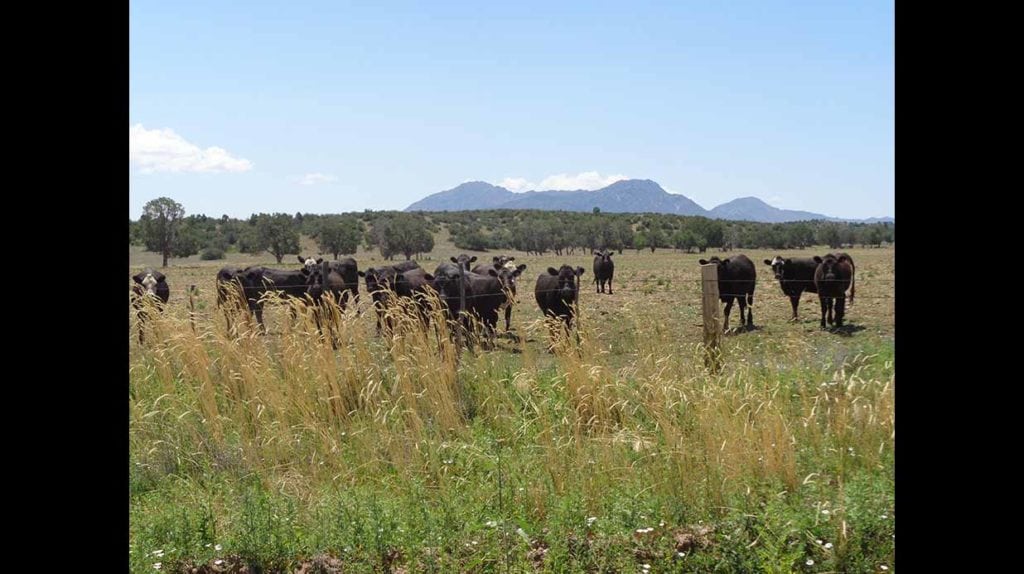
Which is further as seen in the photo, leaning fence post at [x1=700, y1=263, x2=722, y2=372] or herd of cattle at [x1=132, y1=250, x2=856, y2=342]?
herd of cattle at [x1=132, y1=250, x2=856, y2=342]

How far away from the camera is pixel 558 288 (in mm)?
15445

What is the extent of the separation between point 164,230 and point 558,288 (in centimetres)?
5413

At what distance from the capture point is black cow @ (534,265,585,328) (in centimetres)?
1555

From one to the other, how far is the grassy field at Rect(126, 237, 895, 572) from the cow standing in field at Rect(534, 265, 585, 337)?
733 cm

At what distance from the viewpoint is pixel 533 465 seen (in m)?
5.46

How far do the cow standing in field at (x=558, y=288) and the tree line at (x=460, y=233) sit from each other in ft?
→ 138

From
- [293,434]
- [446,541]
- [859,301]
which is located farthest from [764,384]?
[859,301]

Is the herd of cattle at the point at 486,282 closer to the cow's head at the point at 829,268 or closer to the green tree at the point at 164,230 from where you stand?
the cow's head at the point at 829,268

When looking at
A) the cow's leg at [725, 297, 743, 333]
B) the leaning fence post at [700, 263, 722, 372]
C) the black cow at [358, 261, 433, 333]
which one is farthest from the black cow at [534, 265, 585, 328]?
the leaning fence post at [700, 263, 722, 372]

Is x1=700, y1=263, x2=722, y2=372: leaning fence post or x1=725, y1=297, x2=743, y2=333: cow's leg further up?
x1=700, y1=263, x2=722, y2=372: leaning fence post

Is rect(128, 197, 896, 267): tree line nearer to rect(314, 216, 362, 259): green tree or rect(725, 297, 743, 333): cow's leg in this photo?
rect(314, 216, 362, 259): green tree

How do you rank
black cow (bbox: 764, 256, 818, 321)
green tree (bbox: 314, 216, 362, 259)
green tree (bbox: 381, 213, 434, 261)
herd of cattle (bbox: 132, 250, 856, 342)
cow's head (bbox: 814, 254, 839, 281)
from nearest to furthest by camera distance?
herd of cattle (bbox: 132, 250, 856, 342) < cow's head (bbox: 814, 254, 839, 281) < black cow (bbox: 764, 256, 818, 321) < green tree (bbox: 314, 216, 362, 259) < green tree (bbox: 381, 213, 434, 261)
